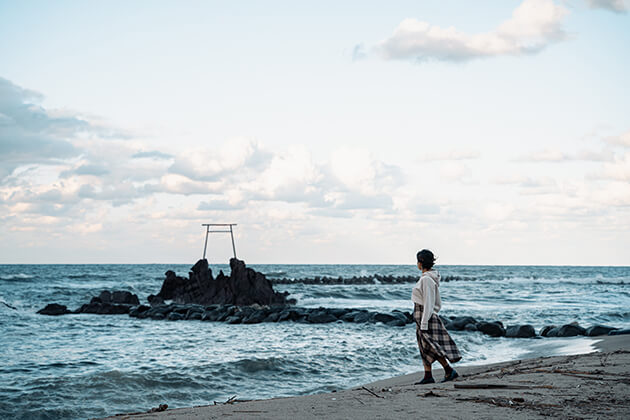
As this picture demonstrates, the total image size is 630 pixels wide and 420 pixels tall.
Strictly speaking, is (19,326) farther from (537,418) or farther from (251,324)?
(537,418)

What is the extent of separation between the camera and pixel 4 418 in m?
7.38

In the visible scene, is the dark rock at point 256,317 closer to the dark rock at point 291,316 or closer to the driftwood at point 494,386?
the dark rock at point 291,316

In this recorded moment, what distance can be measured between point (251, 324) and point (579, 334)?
10738 millimetres

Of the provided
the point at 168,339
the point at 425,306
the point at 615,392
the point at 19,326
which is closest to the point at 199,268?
the point at 19,326

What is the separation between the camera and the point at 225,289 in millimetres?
27938

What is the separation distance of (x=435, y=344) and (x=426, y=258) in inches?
41.6

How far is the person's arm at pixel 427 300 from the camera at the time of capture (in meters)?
6.91

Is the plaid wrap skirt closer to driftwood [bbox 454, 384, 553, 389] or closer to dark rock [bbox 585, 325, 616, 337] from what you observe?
driftwood [bbox 454, 384, 553, 389]

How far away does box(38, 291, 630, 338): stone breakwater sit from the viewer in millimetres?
15930

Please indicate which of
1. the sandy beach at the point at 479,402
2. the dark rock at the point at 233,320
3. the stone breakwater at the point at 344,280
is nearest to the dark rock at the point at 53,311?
the dark rock at the point at 233,320

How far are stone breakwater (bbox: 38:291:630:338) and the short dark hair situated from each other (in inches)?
→ 384

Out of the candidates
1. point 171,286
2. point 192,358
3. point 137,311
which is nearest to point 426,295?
point 192,358

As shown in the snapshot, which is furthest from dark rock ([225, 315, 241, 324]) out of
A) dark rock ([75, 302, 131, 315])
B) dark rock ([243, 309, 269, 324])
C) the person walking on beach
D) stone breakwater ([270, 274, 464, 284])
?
stone breakwater ([270, 274, 464, 284])

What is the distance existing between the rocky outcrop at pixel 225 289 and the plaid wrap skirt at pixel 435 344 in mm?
20630
